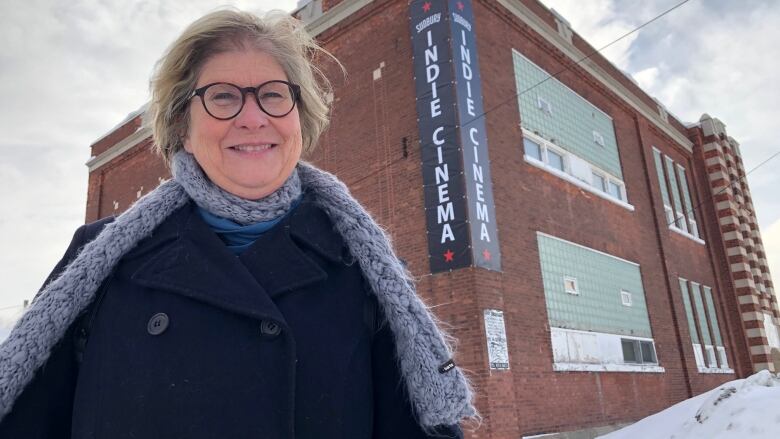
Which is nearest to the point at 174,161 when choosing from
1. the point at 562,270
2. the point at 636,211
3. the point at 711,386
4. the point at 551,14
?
the point at 562,270

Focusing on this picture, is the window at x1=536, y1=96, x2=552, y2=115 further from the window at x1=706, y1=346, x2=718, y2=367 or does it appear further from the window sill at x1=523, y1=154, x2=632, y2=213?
the window at x1=706, y1=346, x2=718, y2=367

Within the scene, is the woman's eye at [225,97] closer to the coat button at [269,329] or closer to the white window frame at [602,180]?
the coat button at [269,329]

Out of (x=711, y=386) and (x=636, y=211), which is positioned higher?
(x=636, y=211)

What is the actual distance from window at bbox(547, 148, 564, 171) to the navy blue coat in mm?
11233

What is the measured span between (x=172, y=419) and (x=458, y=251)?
7.59m

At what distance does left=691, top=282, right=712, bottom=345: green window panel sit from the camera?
16.9 meters

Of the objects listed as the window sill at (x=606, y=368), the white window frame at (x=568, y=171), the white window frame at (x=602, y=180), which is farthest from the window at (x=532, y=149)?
the window sill at (x=606, y=368)

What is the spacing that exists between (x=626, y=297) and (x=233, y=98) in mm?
13220

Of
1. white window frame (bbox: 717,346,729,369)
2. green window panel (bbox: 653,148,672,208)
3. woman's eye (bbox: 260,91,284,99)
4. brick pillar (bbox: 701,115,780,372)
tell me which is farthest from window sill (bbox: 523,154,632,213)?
woman's eye (bbox: 260,91,284,99)

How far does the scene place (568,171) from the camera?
12766 millimetres

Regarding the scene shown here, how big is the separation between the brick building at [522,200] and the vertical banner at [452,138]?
3 centimetres

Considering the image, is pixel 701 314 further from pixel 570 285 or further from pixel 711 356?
pixel 570 285

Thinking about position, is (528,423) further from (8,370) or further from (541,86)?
(8,370)

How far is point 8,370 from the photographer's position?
4.53ft
